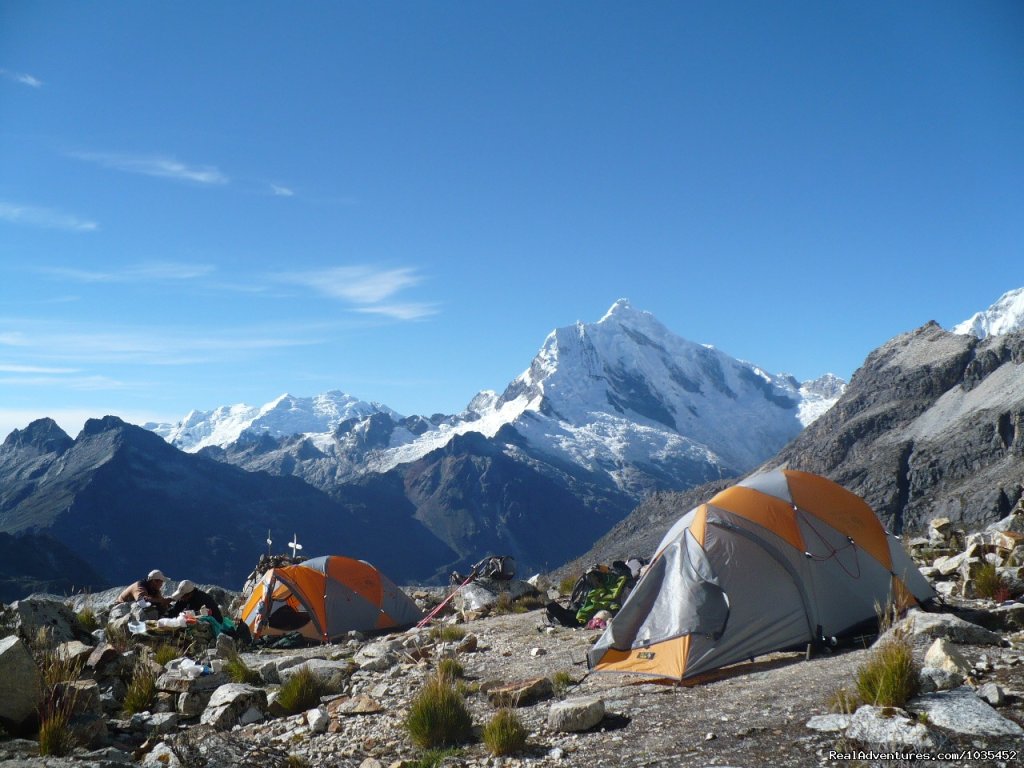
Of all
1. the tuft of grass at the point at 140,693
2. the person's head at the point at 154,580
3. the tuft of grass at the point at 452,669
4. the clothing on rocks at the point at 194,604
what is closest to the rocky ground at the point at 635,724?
the tuft of grass at the point at 452,669

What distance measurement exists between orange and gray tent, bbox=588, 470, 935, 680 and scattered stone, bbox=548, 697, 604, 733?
2513 mm

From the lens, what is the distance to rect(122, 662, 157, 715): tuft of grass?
38.7ft

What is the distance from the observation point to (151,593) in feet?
65.5

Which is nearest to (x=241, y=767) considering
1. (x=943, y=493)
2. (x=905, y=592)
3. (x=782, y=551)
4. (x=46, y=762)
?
(x=46, y=762)

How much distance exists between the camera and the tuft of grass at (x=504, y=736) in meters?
9.09

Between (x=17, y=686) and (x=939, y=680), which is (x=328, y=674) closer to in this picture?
(x=17, y=686)

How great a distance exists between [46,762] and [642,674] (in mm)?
7763

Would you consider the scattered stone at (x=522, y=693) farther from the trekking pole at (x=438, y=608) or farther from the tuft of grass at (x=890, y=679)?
the trekking pole at (x=438, y=608)

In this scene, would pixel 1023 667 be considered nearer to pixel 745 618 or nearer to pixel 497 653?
pixel 745 618

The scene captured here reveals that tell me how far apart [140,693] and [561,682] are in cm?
616

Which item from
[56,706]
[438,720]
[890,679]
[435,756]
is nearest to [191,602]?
[56,706]

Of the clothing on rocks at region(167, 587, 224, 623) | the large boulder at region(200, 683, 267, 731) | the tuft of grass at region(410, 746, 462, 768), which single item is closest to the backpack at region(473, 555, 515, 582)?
the clothing on rocks at region(167, 587, 224, 623)

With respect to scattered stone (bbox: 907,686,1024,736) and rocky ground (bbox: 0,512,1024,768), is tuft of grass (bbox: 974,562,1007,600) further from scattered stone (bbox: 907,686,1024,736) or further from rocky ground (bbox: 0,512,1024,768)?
scattered stone (bbox: 907,686,1024,736)

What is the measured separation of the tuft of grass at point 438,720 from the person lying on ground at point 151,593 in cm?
1149
